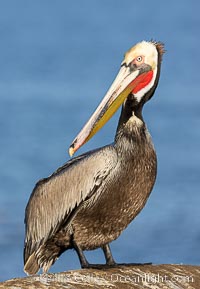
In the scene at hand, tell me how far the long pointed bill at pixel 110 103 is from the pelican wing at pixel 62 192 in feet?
0.71

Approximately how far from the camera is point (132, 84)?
13305 mm

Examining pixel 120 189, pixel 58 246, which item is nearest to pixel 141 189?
pixel 120 189

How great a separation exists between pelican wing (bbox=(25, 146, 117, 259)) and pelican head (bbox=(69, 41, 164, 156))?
A: 0.29 m

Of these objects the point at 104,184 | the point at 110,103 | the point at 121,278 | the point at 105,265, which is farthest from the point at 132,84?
the point at 121,278

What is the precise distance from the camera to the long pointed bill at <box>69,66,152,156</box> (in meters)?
13.2

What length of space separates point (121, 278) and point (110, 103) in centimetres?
224

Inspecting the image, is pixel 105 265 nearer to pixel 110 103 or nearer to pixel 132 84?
pixel 110 103

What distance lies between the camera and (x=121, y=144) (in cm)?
1296

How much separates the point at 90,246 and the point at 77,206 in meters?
0.48

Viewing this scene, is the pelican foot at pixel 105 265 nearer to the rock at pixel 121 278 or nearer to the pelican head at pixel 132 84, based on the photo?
the rock at pixel 121 278

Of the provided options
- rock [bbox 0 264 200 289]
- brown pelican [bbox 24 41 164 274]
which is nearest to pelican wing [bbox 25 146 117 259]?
brown pelican [bbox 24 41 164 274]

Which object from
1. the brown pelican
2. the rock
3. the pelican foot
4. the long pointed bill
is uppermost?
the long pointed bill

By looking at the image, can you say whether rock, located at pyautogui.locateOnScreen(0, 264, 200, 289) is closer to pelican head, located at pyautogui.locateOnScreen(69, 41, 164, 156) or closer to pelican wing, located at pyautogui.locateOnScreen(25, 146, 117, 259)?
pelican wing, located at pyautogui.locateOnScreen(25, 146, 117, 259)

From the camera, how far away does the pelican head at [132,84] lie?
523 inches
